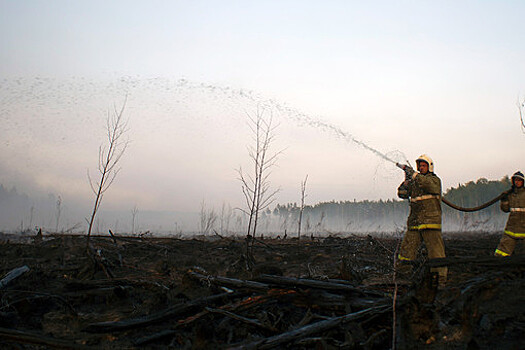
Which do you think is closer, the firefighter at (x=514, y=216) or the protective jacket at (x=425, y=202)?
the protective jacket at (x=425, y=202)

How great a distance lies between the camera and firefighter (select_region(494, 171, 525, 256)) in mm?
7102

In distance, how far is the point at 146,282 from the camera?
4867 millimetres

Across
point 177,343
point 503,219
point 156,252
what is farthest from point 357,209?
point 177,343

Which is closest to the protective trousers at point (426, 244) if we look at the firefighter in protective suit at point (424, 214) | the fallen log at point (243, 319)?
the firefighter in protective suit at point (424, 214)

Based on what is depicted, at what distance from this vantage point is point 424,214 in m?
6.22

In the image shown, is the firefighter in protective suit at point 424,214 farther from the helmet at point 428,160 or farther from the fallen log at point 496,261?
the fallen log at point 496,261

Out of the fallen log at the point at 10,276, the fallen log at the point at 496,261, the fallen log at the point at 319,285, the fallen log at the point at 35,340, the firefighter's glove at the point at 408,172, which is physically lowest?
the fallen log at the point at 35,340

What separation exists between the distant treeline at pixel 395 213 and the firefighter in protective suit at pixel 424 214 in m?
21.6

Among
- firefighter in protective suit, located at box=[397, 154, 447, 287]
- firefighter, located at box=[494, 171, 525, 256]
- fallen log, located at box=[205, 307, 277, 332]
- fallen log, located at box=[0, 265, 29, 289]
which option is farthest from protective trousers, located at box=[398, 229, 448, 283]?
fallen log, located at box=[0, 265, 29, 289]

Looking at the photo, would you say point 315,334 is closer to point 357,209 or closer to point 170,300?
point 170,300

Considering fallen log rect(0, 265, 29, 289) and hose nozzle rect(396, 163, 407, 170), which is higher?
hose nozzle rect(396, 163, 407, 170)

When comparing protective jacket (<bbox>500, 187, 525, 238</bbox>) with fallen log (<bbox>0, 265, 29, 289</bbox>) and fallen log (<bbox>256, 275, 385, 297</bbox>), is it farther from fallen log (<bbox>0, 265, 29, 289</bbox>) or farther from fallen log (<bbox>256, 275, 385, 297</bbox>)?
fallen log (<bbox>0, 265, 29, 289</bbox>)

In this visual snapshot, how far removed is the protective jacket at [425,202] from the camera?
614 cm

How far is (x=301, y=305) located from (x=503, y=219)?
83638 millimetres
